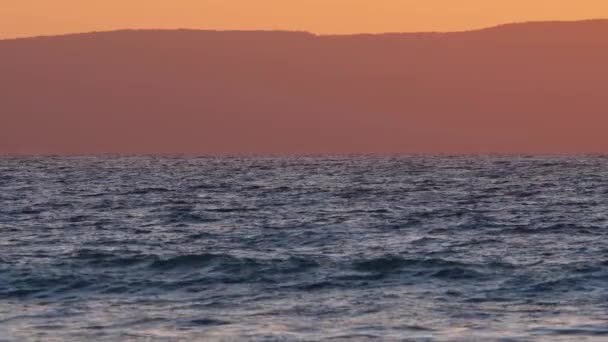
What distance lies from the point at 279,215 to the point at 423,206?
830cm

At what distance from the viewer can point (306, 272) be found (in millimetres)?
32094

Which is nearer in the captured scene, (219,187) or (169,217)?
(169,217)

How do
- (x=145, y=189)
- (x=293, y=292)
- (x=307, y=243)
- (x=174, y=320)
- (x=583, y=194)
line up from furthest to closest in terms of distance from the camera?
(x=145, y=189)
(x=583, y=194)
(x=307, y=243)
(x=293, y=292)
(x=174, y=320)

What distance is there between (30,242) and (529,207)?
2300 centimetres

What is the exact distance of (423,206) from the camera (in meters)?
58.1

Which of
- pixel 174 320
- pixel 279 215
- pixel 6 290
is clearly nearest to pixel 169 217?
pixel 279 215

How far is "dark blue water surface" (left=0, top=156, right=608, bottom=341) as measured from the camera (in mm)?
24906

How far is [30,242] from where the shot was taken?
40.4 metres

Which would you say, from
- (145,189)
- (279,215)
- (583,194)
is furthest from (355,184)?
(279,215)

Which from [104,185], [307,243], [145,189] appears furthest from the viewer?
[104,185]

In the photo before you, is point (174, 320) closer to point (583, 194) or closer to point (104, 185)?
point (583, 194)

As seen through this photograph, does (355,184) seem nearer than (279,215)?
No

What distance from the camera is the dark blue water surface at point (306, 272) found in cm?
2491

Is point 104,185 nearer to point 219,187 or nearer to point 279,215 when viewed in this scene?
point 219,187
